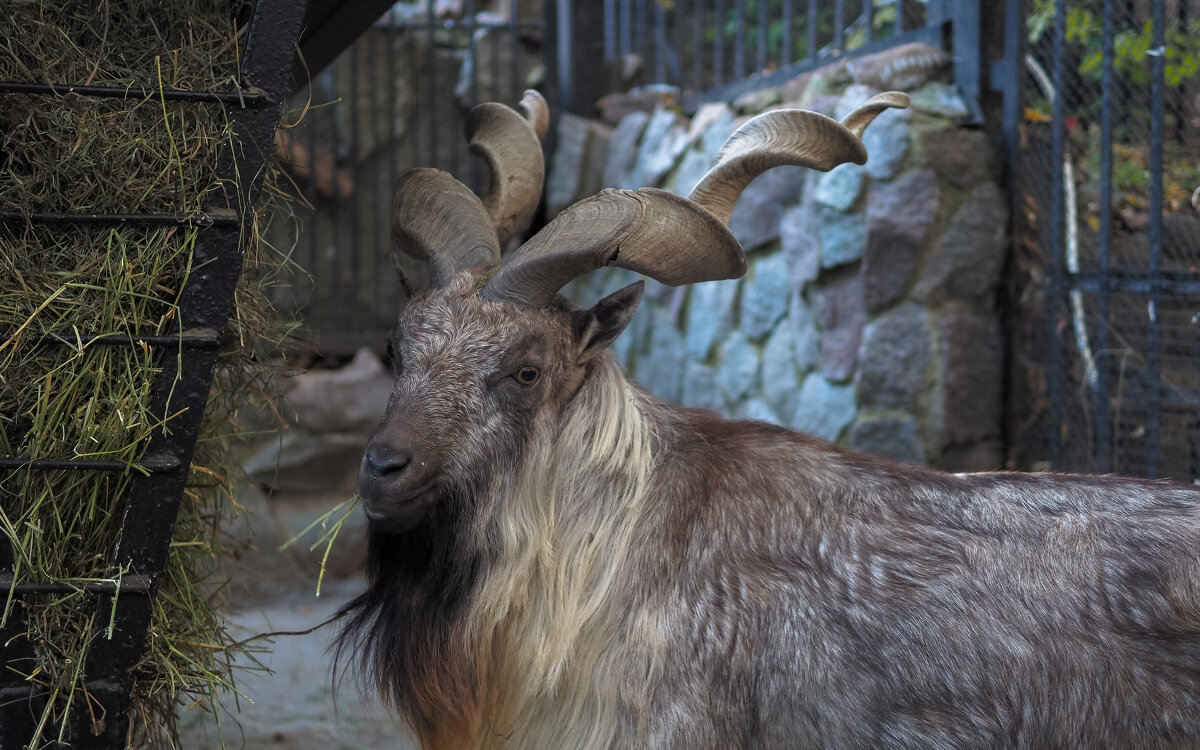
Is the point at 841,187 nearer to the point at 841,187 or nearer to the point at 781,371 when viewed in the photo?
the point at 841,187

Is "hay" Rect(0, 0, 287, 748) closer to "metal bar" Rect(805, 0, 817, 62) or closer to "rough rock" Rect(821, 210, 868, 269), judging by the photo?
"rough rock" Rect(821, 210, 868, 269)

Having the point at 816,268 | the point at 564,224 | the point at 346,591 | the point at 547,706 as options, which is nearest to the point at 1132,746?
the point at 547,706

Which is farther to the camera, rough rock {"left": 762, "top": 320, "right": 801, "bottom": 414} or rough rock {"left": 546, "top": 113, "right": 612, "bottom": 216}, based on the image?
rough rock {"left": 546, "top": 113, "right": 612, "bottom": 216}

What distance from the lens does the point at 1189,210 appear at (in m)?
5.32

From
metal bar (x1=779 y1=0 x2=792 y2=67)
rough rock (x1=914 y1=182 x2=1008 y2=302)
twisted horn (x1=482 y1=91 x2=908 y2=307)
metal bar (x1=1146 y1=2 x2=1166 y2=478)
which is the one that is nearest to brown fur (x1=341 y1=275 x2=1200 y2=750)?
twisted horn (x1=482 y1=91 x2=908 y2=307)

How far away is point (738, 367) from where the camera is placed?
6.94 meters

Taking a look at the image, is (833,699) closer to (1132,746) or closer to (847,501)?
(847,501)

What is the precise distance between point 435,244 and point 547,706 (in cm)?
148

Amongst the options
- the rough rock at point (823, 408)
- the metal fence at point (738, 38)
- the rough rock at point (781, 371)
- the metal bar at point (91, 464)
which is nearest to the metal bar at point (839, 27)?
the metal fence at point (738, 38)

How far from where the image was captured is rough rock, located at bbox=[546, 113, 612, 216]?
339 inches

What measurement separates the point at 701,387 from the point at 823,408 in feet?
4.60

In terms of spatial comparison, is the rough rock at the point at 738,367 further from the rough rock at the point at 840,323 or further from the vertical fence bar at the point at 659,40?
the vertical fence bar at the point at 659,40

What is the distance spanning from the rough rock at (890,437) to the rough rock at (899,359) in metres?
0.08

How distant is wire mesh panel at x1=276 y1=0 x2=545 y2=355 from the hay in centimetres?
550
